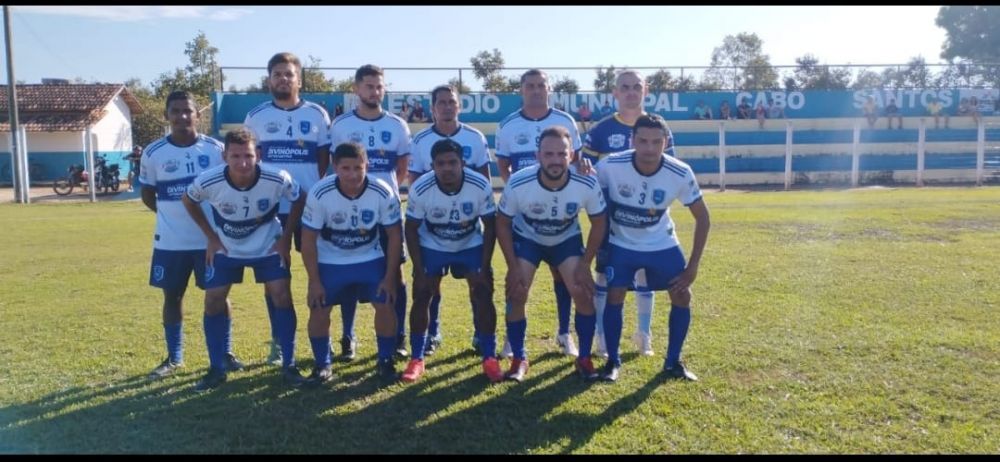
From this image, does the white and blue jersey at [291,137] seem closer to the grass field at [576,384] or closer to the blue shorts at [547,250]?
the grass field at [576,384]

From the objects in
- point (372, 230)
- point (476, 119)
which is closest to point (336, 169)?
point (372, 230)

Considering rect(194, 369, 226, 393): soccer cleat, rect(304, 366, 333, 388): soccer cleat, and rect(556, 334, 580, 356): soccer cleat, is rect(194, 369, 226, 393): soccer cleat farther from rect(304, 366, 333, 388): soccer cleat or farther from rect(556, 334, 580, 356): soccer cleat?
rect(556, 334, 580, 356): soccer cleat

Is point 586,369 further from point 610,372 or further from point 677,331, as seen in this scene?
point 677,331

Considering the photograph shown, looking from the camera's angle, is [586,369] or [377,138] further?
[377,138]

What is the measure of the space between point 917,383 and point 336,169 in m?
3.97

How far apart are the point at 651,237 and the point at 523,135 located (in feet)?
4.92

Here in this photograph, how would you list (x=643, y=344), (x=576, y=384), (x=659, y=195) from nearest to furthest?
(x=576, y=384)
(x=659, y=195)
(x=643, y=344)

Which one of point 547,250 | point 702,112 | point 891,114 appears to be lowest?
point 547,250

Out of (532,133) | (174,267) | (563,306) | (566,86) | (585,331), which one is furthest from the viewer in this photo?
(566,86)

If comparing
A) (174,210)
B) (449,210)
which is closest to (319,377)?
(449,210)

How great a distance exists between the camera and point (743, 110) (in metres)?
30.1

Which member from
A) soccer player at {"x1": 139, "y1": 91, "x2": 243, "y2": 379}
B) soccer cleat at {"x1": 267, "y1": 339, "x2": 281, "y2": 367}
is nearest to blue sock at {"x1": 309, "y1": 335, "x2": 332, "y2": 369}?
soccer cleat at {"x1": 267, "y1": 339, "x2": 281, "y2": 367}

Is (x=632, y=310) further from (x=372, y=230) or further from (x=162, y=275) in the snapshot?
(x=162, y=275)

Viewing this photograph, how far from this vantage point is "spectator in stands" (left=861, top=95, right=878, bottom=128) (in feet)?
97.3
